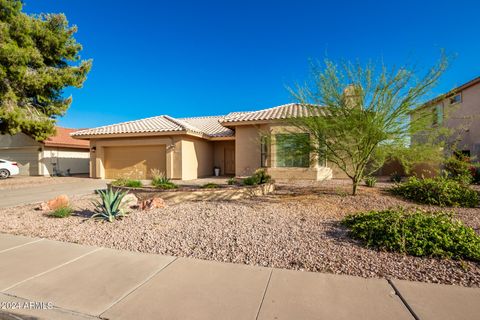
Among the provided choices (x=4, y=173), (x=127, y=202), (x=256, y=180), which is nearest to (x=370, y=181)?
(x=256, y=180)

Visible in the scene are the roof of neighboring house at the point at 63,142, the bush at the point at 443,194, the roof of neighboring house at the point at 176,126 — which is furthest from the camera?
the roof of neighboring house at the point at 63,142

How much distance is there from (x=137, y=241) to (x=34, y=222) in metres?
3.56

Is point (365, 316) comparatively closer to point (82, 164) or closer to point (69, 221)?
point (69, 221)

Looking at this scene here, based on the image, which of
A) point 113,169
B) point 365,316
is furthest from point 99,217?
point 113,169

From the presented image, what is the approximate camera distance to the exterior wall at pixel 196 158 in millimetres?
15594

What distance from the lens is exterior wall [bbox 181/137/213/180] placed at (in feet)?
51.2

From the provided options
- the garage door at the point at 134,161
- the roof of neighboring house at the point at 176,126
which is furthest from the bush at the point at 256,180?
the garage door at the point at 134,161

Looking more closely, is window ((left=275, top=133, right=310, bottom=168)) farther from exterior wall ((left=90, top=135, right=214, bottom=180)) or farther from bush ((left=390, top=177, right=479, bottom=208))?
exterior wall ((left=90, top=135, right=214, bottom=180))

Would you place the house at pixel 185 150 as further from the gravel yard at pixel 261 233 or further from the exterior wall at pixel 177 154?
the gravel yard at pixel 261 233

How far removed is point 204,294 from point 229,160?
628 inches

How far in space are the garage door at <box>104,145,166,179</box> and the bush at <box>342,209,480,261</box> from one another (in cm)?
1374

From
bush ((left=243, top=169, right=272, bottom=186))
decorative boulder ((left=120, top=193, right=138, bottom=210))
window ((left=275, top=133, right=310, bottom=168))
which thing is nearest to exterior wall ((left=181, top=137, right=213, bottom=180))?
bush ((left=243, top=169, right=272, bottom=186))

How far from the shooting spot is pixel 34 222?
248 inches

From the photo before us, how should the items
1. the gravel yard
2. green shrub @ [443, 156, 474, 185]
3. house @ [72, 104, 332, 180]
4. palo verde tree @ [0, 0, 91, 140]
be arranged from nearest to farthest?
1. the gravel yard
2. green shrub @ [443, 156, 474, 185]
3. palo verde tree @ [0, 0, 91, 140]
4. house @ [72, 104, 332, 180]
